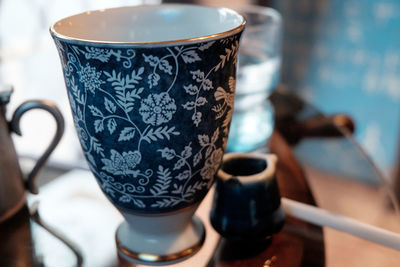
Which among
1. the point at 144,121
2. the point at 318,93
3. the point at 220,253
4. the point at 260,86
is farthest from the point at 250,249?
the point at 318,93

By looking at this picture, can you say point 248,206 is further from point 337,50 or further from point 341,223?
point 337,50

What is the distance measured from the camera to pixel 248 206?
36cm

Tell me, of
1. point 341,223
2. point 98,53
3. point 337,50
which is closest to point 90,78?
point 98,53

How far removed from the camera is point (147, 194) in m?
0.33

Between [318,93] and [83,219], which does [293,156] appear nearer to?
[83,219]


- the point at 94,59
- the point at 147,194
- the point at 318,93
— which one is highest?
the point at 94,59

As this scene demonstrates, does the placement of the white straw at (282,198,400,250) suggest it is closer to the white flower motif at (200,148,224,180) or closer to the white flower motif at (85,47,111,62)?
the white flower motif at (200,148,224,180)

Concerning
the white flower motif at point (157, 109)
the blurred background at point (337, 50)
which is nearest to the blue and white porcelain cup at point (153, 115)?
the white flower motif at point (157, 109)

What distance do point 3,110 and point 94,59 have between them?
16 centimetres

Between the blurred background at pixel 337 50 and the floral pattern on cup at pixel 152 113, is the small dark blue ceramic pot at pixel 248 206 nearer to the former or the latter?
the floral pattern on cup at pixel 152 113

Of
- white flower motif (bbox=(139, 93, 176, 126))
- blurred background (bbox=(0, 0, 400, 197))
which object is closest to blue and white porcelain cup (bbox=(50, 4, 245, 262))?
white flower motif (bbox=(139, 93, 176, 126))

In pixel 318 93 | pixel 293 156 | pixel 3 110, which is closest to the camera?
pixel 3 110

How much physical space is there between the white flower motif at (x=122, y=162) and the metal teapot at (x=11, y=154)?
11 cm

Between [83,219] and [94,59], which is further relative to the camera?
[83,219]
